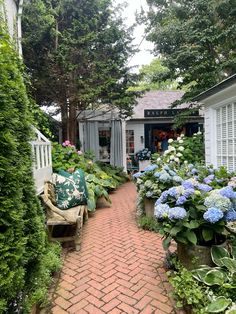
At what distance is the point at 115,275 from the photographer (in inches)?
108

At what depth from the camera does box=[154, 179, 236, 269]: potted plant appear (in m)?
2.23

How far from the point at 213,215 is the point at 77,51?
6.48 m

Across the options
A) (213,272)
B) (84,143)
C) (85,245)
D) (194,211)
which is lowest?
(85,245)

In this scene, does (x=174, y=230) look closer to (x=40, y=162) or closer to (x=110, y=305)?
(x=110, y=305)

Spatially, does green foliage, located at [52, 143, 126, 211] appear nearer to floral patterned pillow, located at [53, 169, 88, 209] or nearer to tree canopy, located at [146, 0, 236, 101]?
floral patterned pillow, located at [53, 169, 88, 209]

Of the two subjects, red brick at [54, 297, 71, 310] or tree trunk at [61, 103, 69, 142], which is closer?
red brick at [54, 297, 71, 310]

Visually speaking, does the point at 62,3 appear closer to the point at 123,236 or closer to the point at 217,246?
the point at 123,236

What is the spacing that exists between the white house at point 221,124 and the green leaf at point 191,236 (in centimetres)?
277

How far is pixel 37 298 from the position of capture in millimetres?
2074

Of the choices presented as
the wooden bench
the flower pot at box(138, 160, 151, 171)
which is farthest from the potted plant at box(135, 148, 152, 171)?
the wooden bench

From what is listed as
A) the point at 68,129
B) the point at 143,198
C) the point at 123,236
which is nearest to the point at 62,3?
the point at 68,129

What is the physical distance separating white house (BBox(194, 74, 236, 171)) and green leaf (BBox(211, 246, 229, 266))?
2793 mm

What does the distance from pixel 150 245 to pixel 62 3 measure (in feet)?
24.2

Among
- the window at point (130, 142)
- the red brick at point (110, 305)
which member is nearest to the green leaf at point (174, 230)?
the red brick at point (110, 305)
